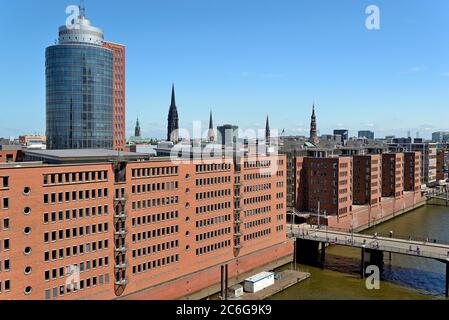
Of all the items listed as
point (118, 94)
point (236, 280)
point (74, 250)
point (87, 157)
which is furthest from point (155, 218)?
point (118, 94)

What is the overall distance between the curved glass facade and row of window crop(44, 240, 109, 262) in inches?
2643

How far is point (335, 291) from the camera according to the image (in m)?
62.5

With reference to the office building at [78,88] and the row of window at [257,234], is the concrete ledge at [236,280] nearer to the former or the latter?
the row of window at [257,234]

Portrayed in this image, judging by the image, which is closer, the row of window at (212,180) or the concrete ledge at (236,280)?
the concrete ledge at (236,280)

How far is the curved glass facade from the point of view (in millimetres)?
109062

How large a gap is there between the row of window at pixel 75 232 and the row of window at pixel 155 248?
5.51 metres

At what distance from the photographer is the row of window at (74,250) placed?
1767 inches

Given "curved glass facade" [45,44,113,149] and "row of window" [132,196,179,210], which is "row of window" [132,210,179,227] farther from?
"curved glass facade" [45,44,113,149]

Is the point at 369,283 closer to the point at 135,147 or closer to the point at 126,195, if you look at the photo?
the point at 126,195

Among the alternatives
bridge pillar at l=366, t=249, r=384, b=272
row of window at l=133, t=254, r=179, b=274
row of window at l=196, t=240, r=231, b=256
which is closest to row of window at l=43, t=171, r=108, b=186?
row of window at l=133, t=254, r=179, b=274

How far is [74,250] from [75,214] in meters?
3.81

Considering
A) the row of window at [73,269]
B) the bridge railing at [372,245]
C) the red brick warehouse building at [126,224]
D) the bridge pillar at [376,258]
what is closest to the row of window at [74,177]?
the red brick warehouse building at [126,224]

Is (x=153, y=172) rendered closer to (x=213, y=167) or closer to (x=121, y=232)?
(x=121, y=232)
